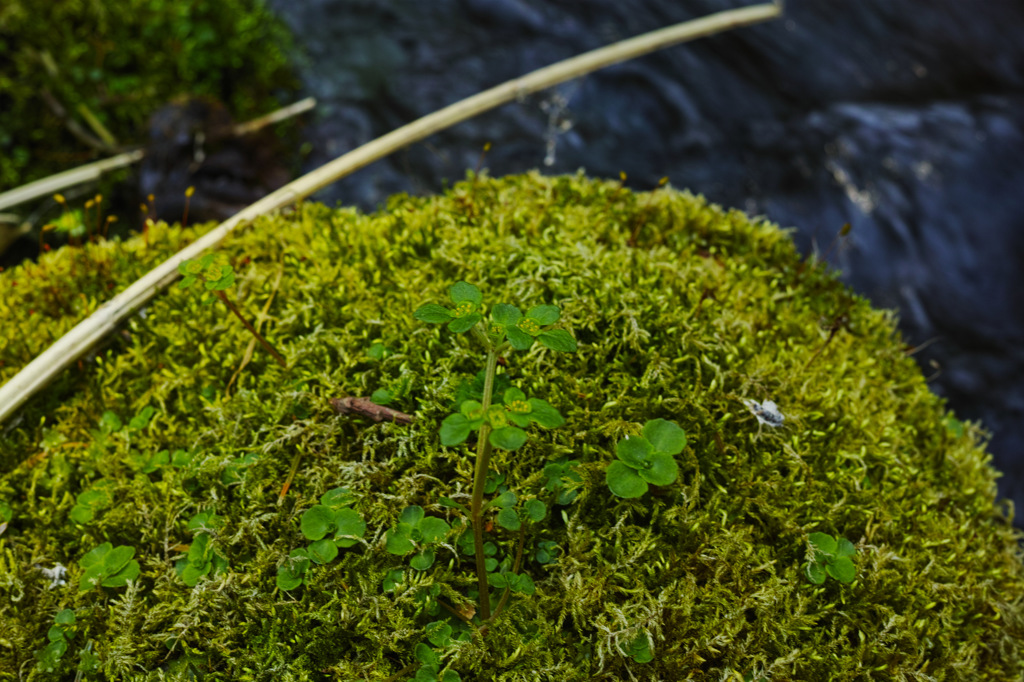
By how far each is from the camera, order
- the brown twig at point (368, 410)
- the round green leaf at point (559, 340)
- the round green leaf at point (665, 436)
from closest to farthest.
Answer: the round green leaf at point (559, 340) < the round green leaf at point (665, 436) < the brown twig at point (368, 410)

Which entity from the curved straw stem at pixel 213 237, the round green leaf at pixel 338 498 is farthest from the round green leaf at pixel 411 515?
the curved straw stem at pixel 213 237

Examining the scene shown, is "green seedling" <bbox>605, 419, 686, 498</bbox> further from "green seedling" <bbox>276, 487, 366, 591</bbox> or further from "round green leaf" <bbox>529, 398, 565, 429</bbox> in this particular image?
"green seedling" <bbox>276, 487, 366, 591</bbox>

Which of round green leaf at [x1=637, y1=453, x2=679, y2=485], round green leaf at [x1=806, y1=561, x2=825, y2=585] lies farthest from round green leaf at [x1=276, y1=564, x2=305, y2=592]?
round green leaf at [x1=806, y1=561, x2=825, y2=585]

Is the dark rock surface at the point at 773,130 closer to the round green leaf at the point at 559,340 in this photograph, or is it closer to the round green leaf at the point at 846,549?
the round green leaf at the point at 846,549

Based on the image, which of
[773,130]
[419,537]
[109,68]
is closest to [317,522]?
[419,537]

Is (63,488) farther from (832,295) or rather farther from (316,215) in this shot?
(832,295)

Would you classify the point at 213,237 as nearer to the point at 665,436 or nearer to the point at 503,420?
the point at 503,420

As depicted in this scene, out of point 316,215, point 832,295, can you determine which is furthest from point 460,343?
point 832,295
